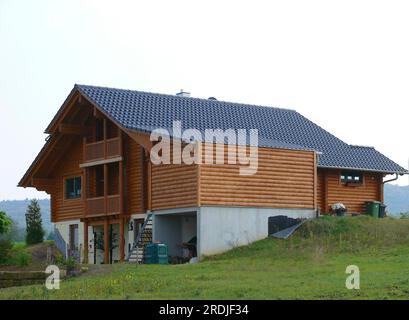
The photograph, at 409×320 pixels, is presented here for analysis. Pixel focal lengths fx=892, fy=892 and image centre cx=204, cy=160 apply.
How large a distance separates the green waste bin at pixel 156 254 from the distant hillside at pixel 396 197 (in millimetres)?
134118

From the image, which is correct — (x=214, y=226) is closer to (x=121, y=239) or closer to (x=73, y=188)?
(x=121, y=239)

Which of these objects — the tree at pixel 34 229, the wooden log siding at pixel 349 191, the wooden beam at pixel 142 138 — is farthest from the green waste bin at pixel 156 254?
the tree at pixel 34 229

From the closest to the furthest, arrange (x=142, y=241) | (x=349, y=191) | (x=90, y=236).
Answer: (x=142, y=241) < (x=349, y=191) < (x=90, y=236)

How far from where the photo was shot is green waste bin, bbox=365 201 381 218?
122 feet

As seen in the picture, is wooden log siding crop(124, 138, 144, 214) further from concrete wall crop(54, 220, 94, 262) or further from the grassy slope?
the grassy slope

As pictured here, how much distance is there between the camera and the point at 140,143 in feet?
104

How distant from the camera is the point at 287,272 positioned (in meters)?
22.5

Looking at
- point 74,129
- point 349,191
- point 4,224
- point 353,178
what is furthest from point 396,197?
point 4,224

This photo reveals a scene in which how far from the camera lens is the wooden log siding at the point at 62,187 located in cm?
3897

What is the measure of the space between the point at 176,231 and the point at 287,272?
1061cm

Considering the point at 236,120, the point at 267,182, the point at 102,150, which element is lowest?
the point at 267,182

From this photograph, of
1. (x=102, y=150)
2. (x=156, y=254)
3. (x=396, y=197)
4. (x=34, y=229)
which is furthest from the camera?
(x=396, y=197)
